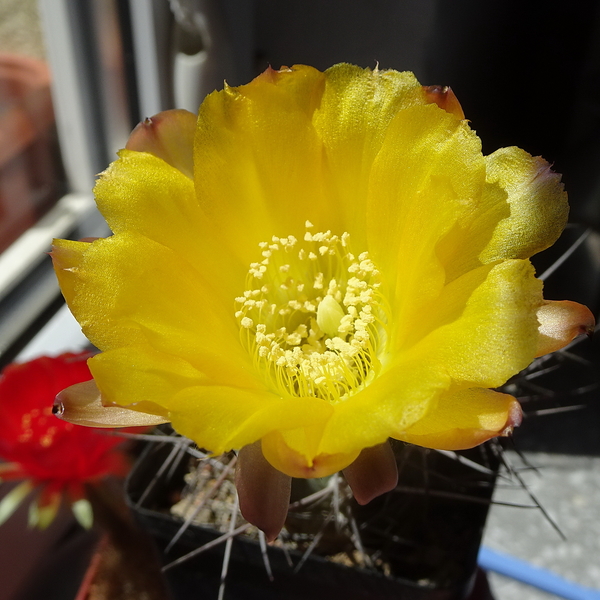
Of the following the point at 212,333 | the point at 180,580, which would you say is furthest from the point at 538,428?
the point at 212,333

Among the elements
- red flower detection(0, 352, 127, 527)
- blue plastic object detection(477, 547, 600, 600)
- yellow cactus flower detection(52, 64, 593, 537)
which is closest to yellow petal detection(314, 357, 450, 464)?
yellow cactus flower detection(52, 64, 593, 537)

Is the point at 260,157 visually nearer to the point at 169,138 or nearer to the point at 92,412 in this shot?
the point at 169,138

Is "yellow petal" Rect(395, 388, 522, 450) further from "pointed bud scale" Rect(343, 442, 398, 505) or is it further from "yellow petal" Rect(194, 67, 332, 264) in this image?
"yellow petal" Rect(194, 67, 332, 264)

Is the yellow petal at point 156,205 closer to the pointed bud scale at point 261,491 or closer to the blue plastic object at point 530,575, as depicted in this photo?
the pointed bud scale at point 261,491

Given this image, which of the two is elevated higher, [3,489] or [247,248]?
[247,248]

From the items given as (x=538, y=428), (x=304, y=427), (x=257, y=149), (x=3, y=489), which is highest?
(x=257, y=149)

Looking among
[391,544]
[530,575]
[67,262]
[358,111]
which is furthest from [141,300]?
[530,575]

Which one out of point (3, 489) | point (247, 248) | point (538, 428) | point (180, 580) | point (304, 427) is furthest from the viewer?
point (538, 428)

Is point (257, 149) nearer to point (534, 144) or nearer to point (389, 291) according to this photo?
point (389, 291)
